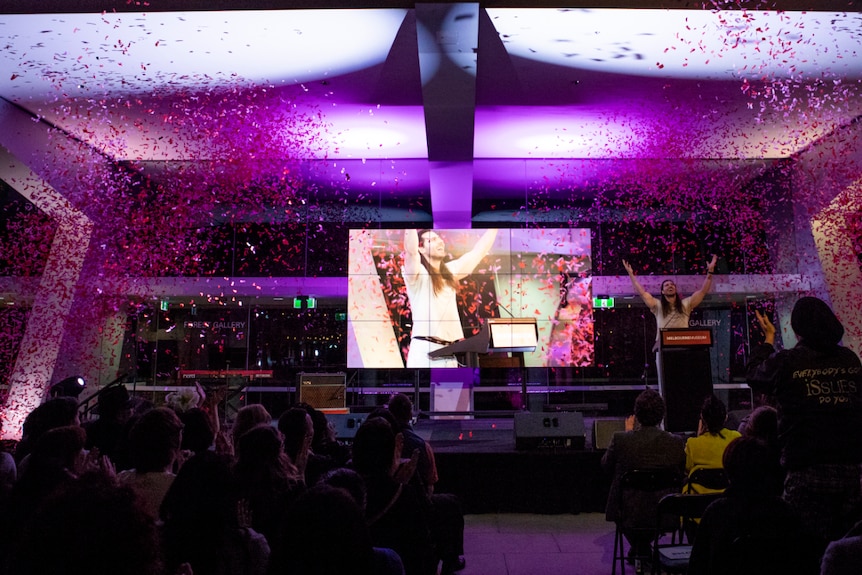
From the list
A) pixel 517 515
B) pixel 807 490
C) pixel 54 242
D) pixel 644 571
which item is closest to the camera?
pixel 807 490

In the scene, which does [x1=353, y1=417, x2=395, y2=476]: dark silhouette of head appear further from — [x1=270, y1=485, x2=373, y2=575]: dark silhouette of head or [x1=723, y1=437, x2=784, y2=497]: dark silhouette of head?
[x1=723, y1=437, x2=784, y2=497]: dark silhouette of head

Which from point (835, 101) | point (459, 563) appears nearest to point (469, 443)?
point (459, 563)

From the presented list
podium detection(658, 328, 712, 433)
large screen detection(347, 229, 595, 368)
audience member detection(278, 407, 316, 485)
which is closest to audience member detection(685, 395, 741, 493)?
podium detection(658, 328, 712, 433)

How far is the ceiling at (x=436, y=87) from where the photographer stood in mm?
5598

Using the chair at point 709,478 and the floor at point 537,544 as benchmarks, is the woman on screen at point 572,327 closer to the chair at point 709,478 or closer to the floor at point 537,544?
the floor at point 537,544

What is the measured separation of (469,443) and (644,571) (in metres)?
2.82

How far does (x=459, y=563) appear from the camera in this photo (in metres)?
4.31

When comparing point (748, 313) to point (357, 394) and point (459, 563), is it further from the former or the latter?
point (459, 563)

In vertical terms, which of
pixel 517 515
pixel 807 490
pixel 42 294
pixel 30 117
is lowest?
pixel 517 515

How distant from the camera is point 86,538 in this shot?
3.38ft

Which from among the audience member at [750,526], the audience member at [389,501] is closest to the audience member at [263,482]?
the audience member at [389,501]

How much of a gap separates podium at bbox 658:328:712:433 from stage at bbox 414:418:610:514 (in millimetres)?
1029

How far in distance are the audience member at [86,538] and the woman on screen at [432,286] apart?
9.28 metres

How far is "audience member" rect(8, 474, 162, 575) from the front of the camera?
1027 mm
